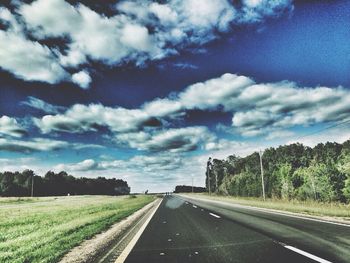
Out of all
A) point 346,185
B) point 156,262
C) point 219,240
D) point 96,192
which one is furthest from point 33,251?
point 96,192

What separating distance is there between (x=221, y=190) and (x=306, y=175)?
164 feet

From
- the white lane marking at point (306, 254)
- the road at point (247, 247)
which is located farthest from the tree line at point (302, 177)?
the white lane marking at point (306, 254)

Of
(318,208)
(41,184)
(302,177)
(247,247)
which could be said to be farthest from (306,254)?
(41,184)

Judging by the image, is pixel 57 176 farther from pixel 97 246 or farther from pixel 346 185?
pixel 97 246

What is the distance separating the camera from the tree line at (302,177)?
53.8 m

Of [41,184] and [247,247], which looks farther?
[41,184]

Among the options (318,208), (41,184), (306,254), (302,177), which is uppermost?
(41,184)

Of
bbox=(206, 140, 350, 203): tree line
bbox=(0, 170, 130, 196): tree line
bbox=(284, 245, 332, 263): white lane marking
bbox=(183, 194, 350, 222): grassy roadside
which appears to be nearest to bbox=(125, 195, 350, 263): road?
bbox=(284, 245, 332, 263): white lane marking

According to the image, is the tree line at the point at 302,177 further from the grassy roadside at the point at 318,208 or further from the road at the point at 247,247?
the road at the point at 247,247

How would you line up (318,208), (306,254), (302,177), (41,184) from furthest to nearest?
1. (41,184)
2. (302,177)
3. (318,208)
4. (306,254)

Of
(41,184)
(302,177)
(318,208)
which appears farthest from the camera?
(41,184)

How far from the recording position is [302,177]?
67438 millimetres

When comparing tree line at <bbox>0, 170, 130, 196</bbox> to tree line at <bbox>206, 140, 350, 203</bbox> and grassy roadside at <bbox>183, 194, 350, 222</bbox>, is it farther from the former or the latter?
grassy roadside at <bbox>183, 194, 350, 222</bbox>

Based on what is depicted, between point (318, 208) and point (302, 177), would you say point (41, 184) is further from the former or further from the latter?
point (318, 208)
